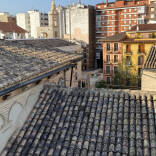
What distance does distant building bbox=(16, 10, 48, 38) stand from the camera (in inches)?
3482

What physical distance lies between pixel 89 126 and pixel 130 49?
3695cm

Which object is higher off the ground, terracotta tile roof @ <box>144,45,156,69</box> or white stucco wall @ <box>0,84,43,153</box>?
terracotta tile roof @ <box>144,45,156,69</box>

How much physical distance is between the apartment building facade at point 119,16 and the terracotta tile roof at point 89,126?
59.2m

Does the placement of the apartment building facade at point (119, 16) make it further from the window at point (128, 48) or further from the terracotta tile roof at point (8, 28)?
the terracotta tile roof at point (8, 28)

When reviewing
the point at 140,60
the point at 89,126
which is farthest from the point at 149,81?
the point at 140,60

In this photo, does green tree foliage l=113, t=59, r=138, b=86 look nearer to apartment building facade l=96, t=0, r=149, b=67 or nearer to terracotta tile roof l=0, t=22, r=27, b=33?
terracotta tile roof l=0, t=22, r=27, b=33

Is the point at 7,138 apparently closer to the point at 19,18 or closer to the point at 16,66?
the point at 16,66

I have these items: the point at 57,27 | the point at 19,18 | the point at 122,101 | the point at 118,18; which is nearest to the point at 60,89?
the point at 122,101

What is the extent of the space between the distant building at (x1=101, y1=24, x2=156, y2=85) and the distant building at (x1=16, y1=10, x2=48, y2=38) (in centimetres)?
4995

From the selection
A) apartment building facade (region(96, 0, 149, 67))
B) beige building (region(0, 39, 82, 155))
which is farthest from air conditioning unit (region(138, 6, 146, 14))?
beige building (region(0, 39, 82, 155))

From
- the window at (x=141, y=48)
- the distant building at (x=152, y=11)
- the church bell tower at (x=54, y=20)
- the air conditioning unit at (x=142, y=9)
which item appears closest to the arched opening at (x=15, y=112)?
the window at (x=141, y=48)

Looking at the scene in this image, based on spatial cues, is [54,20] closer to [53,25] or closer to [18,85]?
[53,25]

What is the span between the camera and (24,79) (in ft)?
19.7

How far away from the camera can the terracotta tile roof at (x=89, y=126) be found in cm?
524
